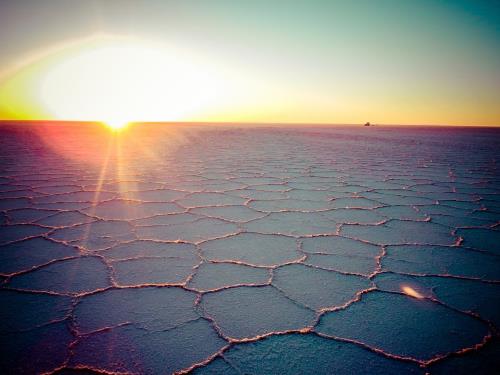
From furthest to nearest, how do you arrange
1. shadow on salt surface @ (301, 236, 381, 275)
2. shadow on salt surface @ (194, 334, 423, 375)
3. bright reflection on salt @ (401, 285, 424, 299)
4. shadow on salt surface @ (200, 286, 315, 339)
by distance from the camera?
shadow on salt surface @ (301, 236, 381, 275)
bright reflection on salt @ (401, 285, 424, 299)
shadow on salt surface @ (200, 286, 315, 339)
shadow on salt surface @ (194, 334, 423, 375)

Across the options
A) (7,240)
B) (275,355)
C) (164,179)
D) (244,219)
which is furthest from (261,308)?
(164,179)

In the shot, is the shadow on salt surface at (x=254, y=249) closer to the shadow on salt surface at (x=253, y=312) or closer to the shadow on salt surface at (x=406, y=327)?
the shadow on salt surface at (x=253, y=312)

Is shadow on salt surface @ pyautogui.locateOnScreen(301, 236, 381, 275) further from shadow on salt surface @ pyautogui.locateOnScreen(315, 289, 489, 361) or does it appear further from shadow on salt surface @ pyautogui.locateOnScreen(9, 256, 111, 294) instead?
shadow on salt surface @ pyautogui.locateOnScreen(9, 256, 111, 294)

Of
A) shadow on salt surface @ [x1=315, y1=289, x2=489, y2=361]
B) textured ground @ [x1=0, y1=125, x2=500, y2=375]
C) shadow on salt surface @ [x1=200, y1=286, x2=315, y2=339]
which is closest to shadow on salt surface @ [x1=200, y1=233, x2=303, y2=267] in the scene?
textured ground @ [x1=0, y1=125, x2=500, y2=375]

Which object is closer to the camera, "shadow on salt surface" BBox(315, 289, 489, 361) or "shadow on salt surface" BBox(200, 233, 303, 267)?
"shadow on salt surface" BBox(315, 289, 489, 361)

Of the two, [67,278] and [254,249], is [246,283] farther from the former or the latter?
[67,278]

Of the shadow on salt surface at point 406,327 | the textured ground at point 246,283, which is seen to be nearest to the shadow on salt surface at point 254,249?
the textured ground at point 246,283

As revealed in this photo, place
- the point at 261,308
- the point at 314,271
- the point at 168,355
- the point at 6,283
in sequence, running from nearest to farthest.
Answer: the point at 168,355, the point at 261,308, the point at 6,283, the point at 314,271

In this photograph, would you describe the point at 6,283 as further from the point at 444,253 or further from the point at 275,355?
the point at 444,253
